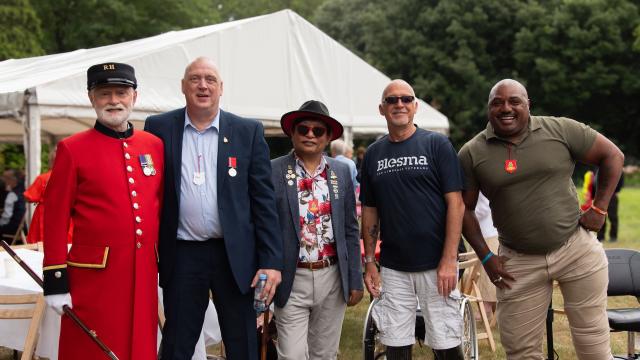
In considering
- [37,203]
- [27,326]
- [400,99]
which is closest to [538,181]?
[400,99]

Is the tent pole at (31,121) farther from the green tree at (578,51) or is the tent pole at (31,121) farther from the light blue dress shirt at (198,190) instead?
the green tree at (578,51)

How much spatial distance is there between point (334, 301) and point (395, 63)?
28596mm

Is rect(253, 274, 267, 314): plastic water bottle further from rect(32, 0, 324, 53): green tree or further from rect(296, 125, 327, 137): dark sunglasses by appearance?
rect(32, 0, 324, 53): green tree

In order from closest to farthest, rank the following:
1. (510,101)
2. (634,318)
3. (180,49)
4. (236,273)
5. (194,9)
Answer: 1. (236,273)
2. (510,101)
3. (634,318)
4. (180,49)
5. (194,9)

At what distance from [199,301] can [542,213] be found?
1.86 meters

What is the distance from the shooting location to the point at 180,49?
26.9ft

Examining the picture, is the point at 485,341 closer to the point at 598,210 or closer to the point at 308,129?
the point at 598,210

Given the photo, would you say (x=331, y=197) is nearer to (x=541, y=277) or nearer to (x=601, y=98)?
(x=541, y=277)

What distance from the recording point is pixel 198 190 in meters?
3.11

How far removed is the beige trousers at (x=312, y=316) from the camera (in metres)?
3.58

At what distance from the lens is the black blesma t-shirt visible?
353 cm

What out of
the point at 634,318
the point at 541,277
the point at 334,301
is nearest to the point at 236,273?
the point at 334,301

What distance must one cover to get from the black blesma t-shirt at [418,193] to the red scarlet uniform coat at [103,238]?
1.32 meters

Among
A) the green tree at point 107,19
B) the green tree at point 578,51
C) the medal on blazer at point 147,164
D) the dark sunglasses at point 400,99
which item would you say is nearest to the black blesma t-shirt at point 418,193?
the dark sunglasses at point 400,99
